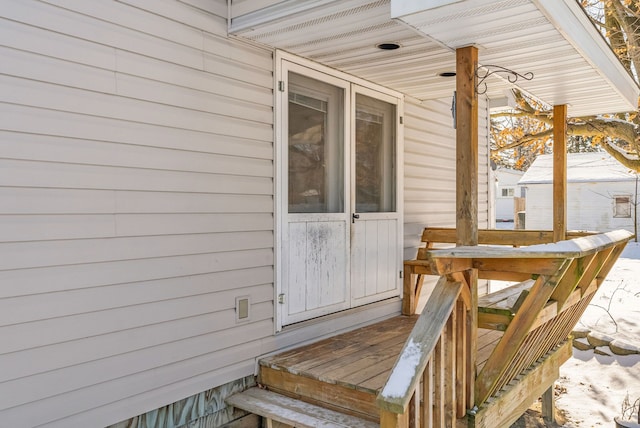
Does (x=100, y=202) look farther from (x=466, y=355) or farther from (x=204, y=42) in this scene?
(x=466, y=355)

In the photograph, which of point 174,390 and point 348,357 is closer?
point 174,390

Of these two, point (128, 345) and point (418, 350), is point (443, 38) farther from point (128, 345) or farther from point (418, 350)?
point (128, 345)

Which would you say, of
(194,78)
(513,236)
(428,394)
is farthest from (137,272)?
(513,236)

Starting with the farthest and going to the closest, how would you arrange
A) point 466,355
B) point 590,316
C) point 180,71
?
point 590,316 → point 180,71 → point 466,355

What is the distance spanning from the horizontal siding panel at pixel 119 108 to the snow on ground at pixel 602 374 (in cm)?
378

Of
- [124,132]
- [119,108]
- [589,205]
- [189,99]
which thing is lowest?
[589,205]

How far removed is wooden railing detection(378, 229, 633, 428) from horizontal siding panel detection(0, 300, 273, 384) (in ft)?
4.08

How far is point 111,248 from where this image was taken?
2.59 m

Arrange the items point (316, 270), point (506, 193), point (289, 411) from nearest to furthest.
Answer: point (289, 411)
point (316, 270)
point (506, 193)

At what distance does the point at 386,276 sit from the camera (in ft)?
15.2

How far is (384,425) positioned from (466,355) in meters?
0.76

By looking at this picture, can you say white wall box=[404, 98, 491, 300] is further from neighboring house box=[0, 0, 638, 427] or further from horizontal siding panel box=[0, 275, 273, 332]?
horizontal siding panel box=[0, 275, 273, 332]

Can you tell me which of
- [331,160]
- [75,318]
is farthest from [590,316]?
[75,318]

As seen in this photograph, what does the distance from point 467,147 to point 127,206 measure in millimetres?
1837
